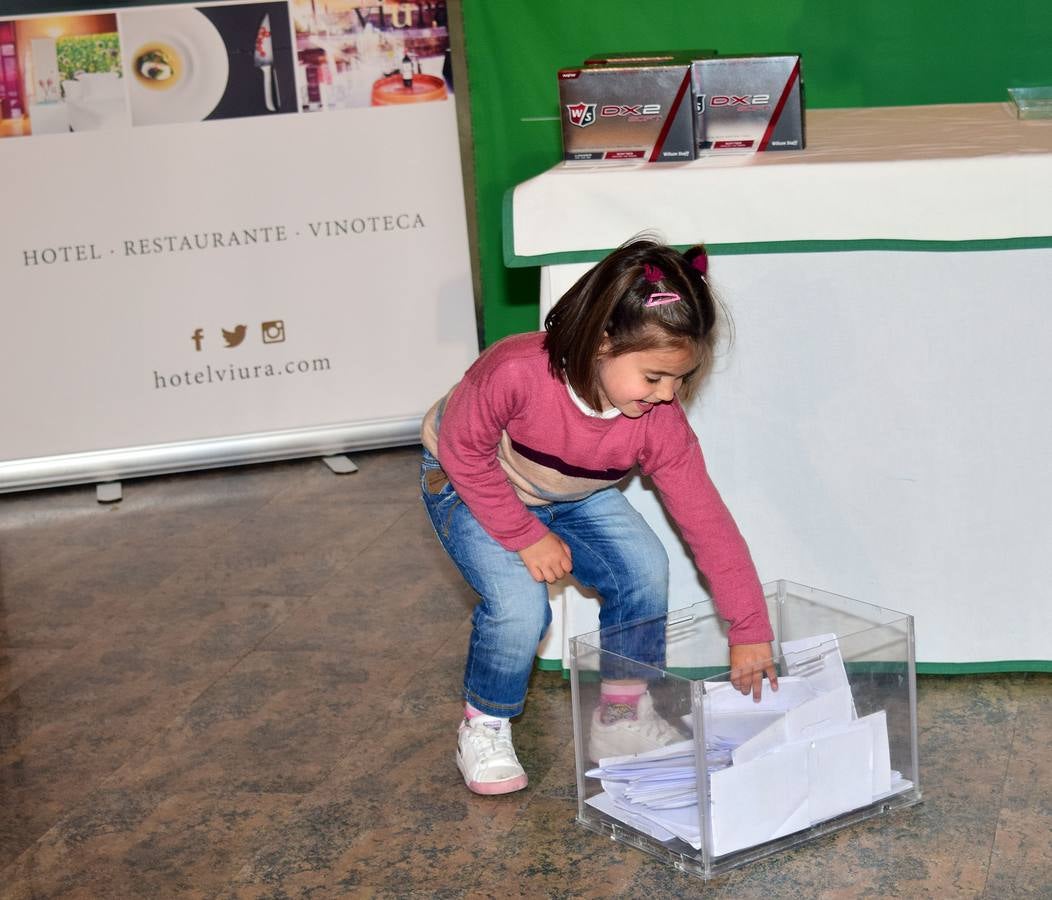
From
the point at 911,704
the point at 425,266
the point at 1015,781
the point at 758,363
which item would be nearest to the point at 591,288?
the point at 758,363

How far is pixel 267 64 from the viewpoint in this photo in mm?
3117

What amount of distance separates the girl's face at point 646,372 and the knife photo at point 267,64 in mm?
1791

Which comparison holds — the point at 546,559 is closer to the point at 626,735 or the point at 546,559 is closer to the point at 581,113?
the point at 626,735

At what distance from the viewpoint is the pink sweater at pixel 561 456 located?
65.7 inches

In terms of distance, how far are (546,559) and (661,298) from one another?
1.24 ft

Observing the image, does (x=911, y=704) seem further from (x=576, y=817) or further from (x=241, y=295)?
(x=241, y=295)

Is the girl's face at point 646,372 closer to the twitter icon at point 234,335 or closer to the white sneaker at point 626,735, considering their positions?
the white sneaker at point 626,735

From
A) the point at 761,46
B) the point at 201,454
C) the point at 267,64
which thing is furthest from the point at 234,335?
the point at 761,46

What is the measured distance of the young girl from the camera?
1.56 metres

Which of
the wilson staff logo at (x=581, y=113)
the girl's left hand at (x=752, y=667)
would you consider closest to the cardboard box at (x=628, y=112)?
the wilson staff logo at (x=581, y=113)

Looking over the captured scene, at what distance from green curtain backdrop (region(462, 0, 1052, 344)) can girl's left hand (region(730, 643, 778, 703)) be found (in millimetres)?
1681

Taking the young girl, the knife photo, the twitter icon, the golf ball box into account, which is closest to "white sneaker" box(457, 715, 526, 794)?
the young girl

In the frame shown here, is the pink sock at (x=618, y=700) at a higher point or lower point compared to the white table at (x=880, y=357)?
lower

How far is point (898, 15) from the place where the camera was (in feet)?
9.90
